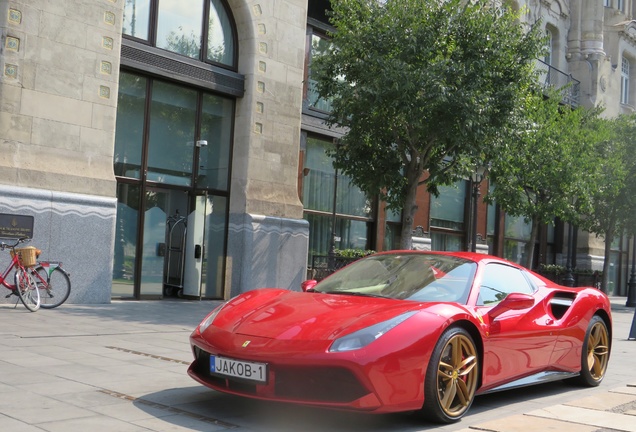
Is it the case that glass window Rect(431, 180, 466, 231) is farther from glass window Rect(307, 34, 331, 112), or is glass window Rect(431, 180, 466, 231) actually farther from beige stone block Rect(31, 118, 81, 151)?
beige stone block Rect(31, 118, 81, 151)

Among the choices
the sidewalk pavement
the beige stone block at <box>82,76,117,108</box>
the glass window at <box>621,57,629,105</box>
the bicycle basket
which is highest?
the glass window at <box>621,57,629,105</box>

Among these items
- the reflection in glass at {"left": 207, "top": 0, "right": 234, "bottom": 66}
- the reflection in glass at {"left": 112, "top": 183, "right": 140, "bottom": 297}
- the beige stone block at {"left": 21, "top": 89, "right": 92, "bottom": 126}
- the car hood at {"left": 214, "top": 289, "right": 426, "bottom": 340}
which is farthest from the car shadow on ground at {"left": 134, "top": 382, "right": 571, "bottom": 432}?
the reflection in glass at {"left": 207, "top": 0, "right": 234, "bottom": 66}

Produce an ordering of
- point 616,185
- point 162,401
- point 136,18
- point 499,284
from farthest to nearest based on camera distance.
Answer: point 616,185, point 136,18, point 499,284, point 162,401

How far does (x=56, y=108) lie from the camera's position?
13.7 m

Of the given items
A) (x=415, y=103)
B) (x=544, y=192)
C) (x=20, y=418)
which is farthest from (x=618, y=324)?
(x=20, y=418)

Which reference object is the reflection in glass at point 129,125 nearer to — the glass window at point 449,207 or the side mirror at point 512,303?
the side mirror at point 512,303

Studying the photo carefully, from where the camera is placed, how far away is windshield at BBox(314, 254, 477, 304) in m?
6.18

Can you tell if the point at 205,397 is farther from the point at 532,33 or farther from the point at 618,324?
the point at 618,324

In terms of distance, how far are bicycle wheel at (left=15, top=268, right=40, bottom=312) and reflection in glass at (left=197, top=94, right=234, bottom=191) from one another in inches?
212

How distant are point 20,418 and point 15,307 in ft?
26.3

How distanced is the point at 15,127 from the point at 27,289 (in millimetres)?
2802

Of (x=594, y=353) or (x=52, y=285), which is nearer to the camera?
(x=594, y=353)

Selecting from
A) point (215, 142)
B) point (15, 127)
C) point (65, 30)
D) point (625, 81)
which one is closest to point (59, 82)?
point (65, 30)

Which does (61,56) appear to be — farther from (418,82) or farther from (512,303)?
(512,303)
